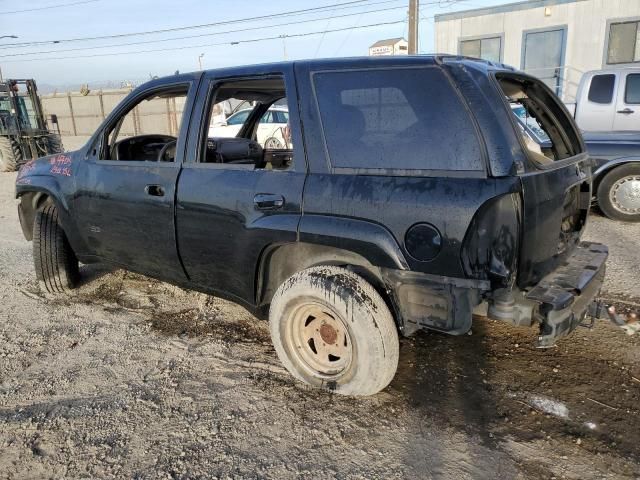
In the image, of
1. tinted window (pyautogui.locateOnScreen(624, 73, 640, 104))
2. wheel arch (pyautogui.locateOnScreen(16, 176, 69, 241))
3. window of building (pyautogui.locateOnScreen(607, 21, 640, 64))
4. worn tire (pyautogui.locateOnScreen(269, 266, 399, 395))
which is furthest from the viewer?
window of building (pyautogui.locateOnScreen(607, 21, 640, 64))

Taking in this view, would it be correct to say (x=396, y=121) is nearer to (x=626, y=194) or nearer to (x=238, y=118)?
(x=626, y=194)

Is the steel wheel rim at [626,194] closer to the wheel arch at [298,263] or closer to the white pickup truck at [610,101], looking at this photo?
the white pickup truck at [610,101]

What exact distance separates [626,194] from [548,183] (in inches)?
205

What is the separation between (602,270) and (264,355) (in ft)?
7.41

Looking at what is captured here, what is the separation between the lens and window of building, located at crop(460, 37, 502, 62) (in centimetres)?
1919

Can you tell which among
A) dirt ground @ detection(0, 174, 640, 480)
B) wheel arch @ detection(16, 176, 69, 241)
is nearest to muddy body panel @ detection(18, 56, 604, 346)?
dirt ground @ detection(0, 174, 640, 480)

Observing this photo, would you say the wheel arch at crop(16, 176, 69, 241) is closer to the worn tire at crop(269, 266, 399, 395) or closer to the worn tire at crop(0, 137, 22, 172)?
the worn tire at crop(269, 266, 399, 395)

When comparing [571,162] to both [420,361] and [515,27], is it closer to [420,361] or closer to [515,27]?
[420,361]

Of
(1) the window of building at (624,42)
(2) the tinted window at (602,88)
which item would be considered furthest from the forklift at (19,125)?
(1) the window of building at (624,42)

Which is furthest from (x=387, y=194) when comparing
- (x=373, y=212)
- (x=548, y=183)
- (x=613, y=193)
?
(x=613, y=193)

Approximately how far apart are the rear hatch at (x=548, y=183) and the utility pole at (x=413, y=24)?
14.8 m

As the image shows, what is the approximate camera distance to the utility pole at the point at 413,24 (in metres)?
17.5

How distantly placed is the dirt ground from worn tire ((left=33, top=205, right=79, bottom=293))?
52 centimetres

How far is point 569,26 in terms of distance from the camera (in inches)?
690
